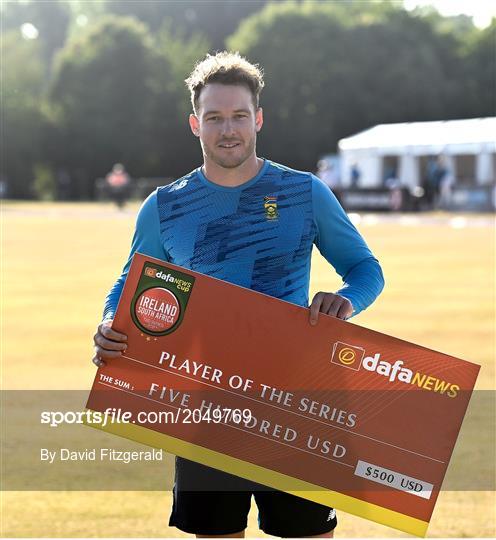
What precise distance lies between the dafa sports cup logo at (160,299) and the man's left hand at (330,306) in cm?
34

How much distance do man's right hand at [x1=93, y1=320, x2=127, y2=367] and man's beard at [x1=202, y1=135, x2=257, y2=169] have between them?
0.57 meters

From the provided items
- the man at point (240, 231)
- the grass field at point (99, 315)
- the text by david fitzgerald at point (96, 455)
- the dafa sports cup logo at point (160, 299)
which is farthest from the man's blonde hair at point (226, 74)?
the text by david fitzgerald at point (96, 455)

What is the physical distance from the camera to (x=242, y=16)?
89500 millimetres

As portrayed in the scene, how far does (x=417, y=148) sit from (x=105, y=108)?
83.1ft

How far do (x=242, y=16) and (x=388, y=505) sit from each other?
88.3 metres

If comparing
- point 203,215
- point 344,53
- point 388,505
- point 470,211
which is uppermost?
point 344,53

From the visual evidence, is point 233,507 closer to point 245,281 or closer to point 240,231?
point 245,281

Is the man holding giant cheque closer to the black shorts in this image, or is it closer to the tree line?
the black shorts

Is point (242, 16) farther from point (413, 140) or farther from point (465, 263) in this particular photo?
point (465, 263)

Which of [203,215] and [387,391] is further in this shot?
[203,215]

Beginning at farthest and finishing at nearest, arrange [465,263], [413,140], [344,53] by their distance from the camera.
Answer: [344,53], [413,140], [465,263]

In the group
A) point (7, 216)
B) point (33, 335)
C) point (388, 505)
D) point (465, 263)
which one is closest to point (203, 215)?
point (388, 505)

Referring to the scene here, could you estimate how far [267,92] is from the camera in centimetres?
7006

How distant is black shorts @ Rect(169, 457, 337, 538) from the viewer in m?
3.58
